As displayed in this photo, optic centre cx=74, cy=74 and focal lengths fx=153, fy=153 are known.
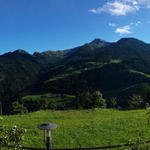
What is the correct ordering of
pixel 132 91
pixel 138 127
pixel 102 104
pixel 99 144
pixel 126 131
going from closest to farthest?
pixel 99 144, pixel 126 131, pixel 138 127, pixel 102 104, pixel 132 91

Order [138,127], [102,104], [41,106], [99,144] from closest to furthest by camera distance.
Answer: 1. [99,144]
2. [138,127]
3. [102,104]
4. [41,106]

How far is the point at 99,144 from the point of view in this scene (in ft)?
62.8

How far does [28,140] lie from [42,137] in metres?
1.93

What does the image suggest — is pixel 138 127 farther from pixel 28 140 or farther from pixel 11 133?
pixel 11 133

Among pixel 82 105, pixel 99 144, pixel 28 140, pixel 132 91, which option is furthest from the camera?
pixel 132 91

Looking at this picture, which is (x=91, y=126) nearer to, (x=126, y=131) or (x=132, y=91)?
(x=126, y=131)

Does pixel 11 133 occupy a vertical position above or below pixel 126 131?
above

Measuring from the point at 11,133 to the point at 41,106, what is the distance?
139409mm

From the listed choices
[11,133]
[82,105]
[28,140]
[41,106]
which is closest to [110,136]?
[28,140]

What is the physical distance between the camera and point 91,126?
25859 millimetres

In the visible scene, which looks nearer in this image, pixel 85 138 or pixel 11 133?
pixel 11 133

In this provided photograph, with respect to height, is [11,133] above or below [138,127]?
above

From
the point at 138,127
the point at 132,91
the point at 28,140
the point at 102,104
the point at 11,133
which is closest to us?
the point at 11,133

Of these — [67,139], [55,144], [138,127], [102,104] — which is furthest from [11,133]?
[102,104]
